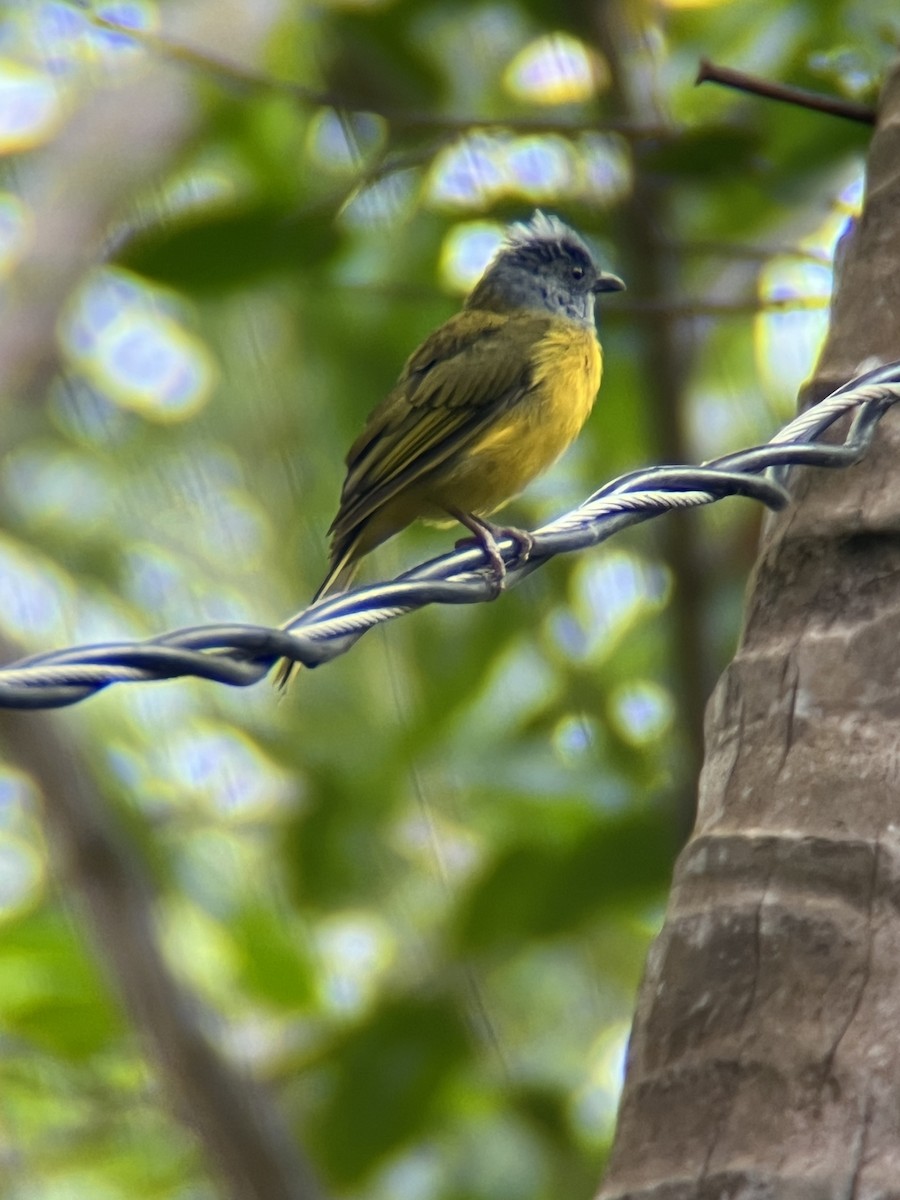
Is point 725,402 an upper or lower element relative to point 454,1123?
upper

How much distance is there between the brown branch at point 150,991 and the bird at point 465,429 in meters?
1.31

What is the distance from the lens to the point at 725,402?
7.27 m

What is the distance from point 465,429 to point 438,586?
234 centimetres

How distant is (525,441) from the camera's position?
4.76 metres

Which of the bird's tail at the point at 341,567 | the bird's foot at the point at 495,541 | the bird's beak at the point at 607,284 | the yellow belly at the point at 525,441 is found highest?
the bird's beak at the point at 607,284

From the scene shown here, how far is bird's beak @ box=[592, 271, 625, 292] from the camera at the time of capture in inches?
217

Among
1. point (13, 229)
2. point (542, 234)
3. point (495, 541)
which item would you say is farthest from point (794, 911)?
point (13, 229)

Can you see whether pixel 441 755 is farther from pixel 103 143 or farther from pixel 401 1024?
pixel 103 143

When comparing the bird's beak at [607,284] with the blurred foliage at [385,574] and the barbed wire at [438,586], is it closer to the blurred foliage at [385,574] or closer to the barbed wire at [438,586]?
the blurred foliage at [385,574]

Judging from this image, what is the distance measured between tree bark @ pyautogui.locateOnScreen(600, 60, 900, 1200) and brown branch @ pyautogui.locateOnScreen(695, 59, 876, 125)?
0.99 meters

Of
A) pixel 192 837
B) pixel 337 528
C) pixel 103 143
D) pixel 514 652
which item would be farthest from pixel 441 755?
pixel 103 143

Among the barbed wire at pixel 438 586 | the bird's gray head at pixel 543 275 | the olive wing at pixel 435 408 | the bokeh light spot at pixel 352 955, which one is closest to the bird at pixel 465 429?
the olive wing at pixel 435 408

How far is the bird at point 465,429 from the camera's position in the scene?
462cm

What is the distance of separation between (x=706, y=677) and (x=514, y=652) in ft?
2.60
